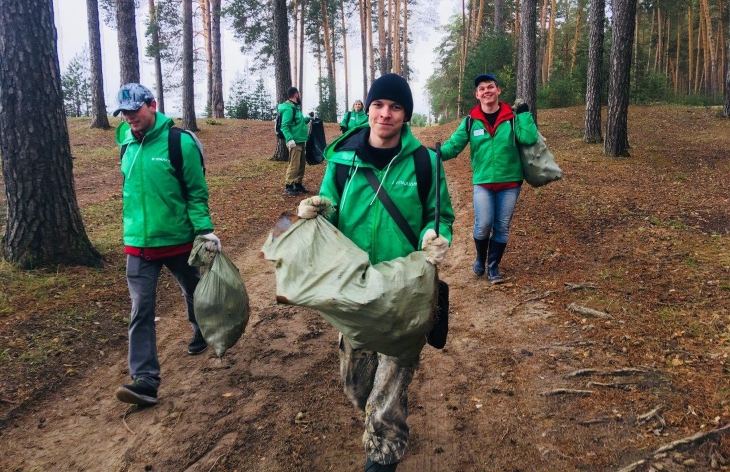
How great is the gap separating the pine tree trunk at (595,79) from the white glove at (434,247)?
13.0m

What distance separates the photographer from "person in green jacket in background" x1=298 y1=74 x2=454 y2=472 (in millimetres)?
2539

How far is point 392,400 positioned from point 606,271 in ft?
12.9

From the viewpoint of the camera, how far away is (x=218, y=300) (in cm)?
348

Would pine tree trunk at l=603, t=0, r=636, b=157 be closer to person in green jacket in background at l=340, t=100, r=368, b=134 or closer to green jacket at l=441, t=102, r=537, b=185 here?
person in green jacket in background at l=340, t=100, r=368, b=134

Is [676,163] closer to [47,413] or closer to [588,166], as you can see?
[588,166]

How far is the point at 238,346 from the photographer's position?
4.54 metres

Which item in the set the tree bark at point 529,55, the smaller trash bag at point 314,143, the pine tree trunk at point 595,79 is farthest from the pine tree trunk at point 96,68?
the pine tree trunk at point 595,79

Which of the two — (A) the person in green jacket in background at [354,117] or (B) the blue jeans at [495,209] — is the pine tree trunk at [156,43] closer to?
(A) the person in green jacket in background at [354,117]

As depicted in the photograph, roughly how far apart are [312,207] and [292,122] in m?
8.29

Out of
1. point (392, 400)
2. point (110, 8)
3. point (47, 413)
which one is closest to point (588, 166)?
point (392, 400)

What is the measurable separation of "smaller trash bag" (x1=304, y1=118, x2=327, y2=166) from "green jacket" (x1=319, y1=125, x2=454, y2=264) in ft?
25.7

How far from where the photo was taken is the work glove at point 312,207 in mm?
2436

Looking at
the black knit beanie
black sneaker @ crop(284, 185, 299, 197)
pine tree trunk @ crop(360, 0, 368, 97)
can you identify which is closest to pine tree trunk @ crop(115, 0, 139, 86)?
black sneaker @ crop(284, 185, 299, 197)

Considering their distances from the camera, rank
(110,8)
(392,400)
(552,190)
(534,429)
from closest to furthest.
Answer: (392,400) → (534,429) → (552,190) → (110,8)
